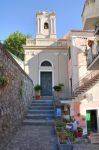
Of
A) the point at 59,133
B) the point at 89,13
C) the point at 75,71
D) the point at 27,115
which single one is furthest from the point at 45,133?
the point at 75,71

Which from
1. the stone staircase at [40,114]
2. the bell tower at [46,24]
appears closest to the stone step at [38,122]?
the stone staircase at [40,114]

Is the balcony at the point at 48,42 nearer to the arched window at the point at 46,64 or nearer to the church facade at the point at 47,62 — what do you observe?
the church facade at the point at 47,62

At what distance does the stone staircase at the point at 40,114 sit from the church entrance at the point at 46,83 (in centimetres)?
655

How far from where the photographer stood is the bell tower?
89.0 feet

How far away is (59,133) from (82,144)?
1.73 meters

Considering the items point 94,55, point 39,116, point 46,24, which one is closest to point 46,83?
point 46,24

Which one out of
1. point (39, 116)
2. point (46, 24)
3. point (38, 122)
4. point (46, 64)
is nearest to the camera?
point (38, 122)

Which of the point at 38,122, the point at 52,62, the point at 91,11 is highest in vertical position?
the point at 91,11

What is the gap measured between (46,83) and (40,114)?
32.5 feet

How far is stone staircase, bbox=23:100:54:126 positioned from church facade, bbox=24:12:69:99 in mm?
6672

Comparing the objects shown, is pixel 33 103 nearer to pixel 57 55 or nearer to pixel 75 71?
pixel 75 71

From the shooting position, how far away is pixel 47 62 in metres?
25.9

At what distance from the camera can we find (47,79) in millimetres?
25547

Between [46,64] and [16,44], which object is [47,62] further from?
[16,44]
